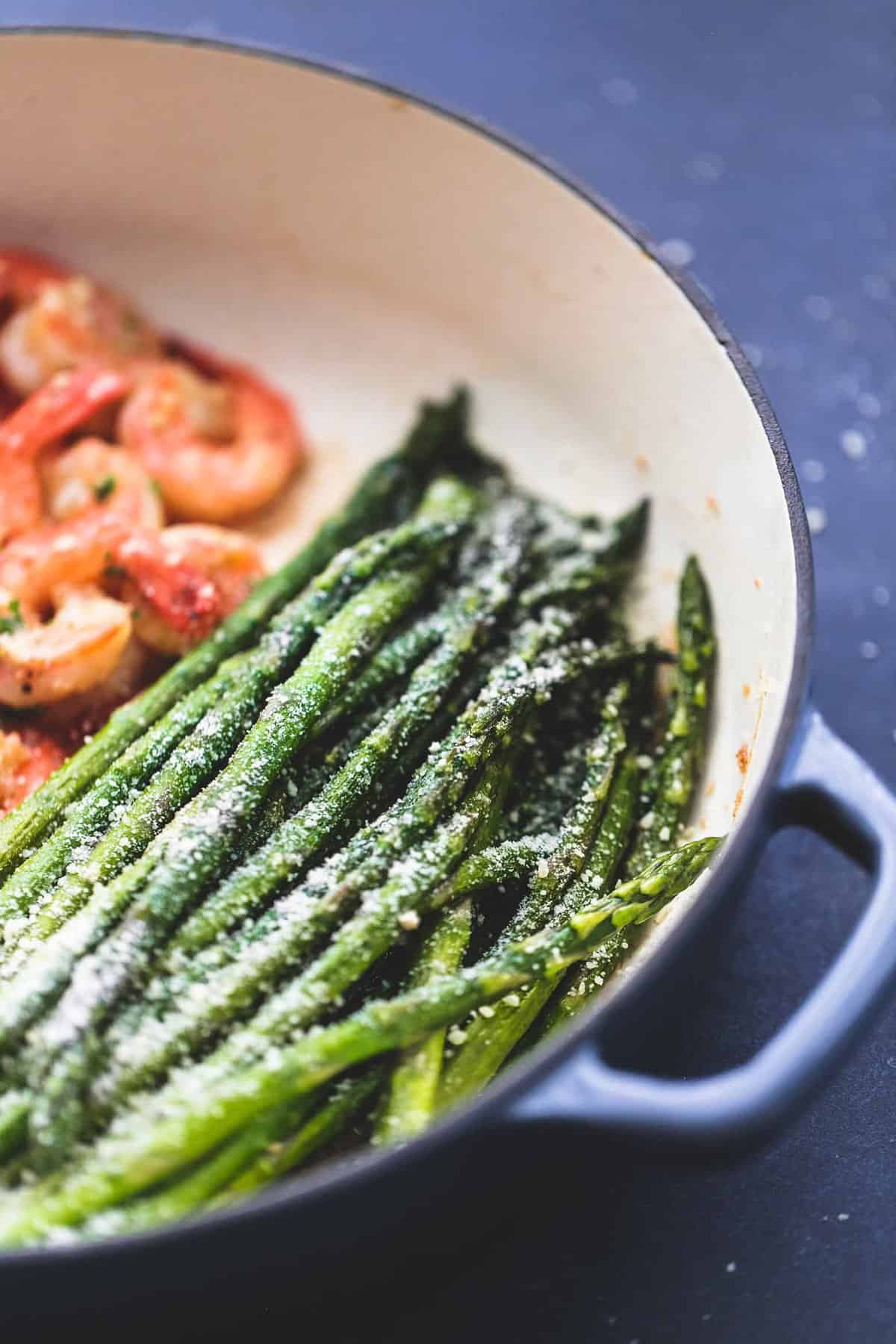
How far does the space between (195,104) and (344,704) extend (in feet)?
4.80

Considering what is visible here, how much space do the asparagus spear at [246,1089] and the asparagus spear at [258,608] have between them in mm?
592

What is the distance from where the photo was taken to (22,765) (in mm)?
2299

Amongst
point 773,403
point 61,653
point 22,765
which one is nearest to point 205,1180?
point 22,765

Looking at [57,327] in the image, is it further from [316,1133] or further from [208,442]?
[316,1133]

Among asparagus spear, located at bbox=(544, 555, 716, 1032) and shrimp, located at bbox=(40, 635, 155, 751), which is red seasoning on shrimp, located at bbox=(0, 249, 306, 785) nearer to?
shrimp, located at bbox=(40, 635, 155, 751)

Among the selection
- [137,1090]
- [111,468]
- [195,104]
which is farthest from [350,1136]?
[195,104]

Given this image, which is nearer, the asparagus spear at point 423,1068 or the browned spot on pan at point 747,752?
the asparagus spear at point 423,1068

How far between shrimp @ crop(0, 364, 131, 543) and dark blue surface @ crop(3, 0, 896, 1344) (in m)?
1.36

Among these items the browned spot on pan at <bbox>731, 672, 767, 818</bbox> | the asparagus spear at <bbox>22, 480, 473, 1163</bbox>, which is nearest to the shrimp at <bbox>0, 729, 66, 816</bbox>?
the asparagus spear at <bbox>22, 480, 473, 1163</bbox>

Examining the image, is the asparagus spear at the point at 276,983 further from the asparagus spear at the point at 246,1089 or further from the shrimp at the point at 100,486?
the shrimp at the point at 100,486

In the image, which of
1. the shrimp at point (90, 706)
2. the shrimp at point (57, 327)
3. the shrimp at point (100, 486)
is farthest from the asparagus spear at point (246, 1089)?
the shrimp at point (57, 327)

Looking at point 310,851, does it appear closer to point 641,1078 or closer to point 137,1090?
point 137,1090

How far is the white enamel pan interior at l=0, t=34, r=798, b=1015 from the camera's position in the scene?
258cm

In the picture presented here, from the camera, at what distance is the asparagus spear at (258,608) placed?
7.11 feet
